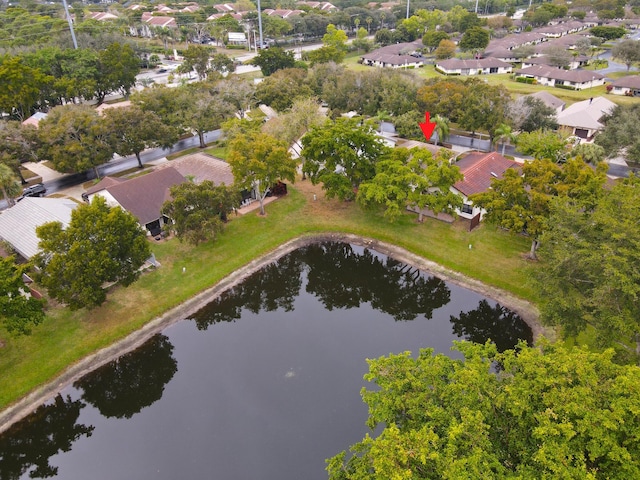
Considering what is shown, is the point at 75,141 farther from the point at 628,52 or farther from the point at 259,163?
the point at 628,52

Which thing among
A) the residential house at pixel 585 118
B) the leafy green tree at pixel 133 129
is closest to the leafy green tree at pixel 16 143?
the leafy green tree at pixel 133 129

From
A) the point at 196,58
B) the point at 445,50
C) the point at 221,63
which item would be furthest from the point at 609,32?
the point at 196,58

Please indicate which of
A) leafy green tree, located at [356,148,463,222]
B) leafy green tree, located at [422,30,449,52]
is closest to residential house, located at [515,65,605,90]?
leafy green tree, located at [422,30,449,52]

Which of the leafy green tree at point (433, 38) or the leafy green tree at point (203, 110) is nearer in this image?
the leafy green tree at point (203, 110)

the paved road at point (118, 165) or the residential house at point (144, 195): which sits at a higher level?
the residential house at point (144, 195)

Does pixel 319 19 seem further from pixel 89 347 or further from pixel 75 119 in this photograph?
pixel 89 347

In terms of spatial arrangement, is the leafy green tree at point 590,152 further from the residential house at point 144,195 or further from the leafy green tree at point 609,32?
the leafy green tree at point 609,32
